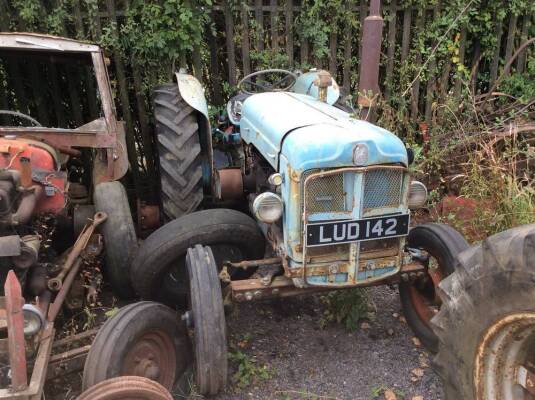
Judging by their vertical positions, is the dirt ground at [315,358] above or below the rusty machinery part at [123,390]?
below

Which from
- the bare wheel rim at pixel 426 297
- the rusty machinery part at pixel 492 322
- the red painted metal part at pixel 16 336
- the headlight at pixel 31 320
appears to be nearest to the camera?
the rusty machinery part at pixel 492 322

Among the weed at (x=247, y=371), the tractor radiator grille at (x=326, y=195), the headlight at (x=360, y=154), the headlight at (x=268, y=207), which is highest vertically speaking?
the headlight at (x=360, y=154)

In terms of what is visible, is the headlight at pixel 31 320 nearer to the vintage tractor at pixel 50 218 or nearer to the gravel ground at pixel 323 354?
the vintage tractor at pixel 50 218

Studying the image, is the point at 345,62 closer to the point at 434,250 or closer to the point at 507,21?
the point at 507,21

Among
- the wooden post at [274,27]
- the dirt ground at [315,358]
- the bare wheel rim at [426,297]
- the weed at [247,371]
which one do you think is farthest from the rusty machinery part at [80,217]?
the wooden post at [274,27]

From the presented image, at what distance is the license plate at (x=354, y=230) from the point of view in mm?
2625

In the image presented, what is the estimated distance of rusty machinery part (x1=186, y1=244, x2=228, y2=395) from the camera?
8.21ft

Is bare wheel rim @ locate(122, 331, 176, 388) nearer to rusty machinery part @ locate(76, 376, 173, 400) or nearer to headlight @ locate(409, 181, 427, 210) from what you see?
rusty machinery part @ locate(76, 376, 173, 400)

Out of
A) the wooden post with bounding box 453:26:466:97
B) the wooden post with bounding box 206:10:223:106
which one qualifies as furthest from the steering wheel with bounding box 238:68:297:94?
the wooden post with bounding box 453:26:466:97

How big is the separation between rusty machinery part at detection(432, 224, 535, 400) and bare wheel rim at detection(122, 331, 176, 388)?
4.41ft

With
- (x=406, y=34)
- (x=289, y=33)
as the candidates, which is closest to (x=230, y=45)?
(x=289, y=33)

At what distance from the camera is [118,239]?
3.19 m

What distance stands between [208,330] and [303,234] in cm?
66

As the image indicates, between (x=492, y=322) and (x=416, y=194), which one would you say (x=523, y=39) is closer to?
(x=416, y=194)
